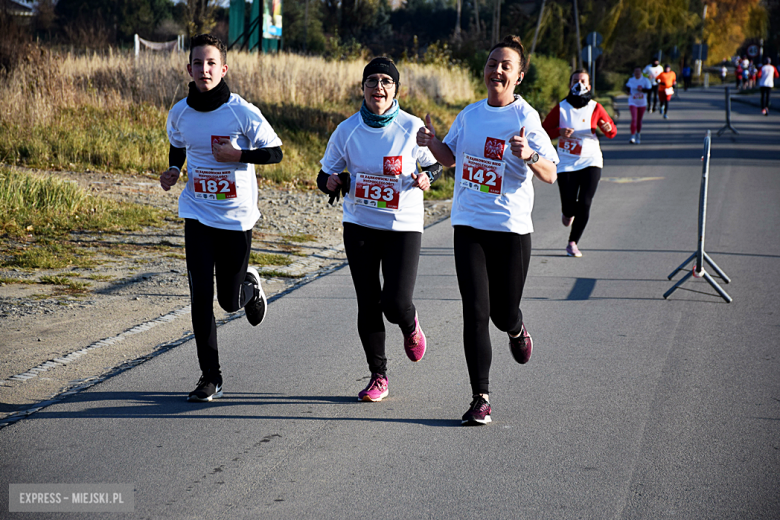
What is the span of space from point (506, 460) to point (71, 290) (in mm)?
5002

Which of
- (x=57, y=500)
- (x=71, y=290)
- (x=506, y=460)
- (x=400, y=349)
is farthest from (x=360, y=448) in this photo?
(x=71, y=290)

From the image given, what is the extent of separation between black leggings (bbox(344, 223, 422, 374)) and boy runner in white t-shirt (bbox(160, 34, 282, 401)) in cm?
70

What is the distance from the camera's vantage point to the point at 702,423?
473 centimetres

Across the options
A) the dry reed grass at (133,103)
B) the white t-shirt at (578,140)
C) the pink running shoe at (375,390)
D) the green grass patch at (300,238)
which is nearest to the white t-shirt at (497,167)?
the pink running shoe at (375,390)

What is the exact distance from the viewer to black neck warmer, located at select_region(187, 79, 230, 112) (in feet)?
16.3

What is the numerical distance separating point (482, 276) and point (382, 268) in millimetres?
595

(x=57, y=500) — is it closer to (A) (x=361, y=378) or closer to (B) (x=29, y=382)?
(B) (x=29, y=382)

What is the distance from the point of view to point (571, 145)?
31.0 feet

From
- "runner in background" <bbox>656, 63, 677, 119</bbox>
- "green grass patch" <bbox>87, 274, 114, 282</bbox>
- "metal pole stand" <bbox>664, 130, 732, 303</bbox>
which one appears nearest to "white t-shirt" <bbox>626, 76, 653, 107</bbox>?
"runner in background" <bbox>656, 63, 677, 119</bbox>

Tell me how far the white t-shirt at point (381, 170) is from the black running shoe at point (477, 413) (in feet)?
3.47

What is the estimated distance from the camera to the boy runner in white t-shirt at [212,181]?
4.98 m

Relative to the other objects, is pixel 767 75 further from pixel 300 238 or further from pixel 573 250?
pixel 300 238

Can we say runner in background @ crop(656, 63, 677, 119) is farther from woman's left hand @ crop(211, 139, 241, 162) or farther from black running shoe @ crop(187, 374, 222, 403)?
black running shoe @ crop(187, 374, 222, 403)

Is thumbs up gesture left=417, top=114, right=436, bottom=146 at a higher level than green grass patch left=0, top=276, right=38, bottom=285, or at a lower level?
higher
